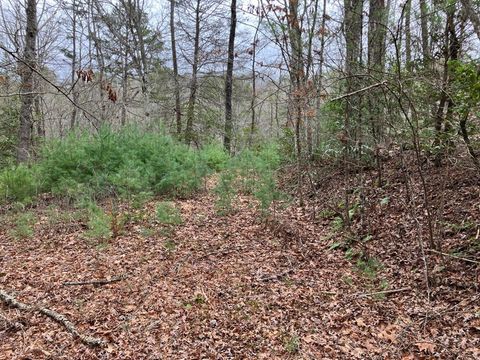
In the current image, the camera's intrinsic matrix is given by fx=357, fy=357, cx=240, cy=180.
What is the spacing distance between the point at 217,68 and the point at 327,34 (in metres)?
9.41

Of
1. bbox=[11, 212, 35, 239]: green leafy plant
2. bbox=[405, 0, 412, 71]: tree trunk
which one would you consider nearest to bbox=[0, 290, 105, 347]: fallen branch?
bbox=[11, 212, 35, 239]: green leafy plant

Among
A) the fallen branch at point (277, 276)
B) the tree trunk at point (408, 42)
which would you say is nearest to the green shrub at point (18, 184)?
the fallen branch at point (277, 276)

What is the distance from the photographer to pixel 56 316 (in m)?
3.61

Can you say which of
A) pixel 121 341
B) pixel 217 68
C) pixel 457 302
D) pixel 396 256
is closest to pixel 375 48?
pixel 396 256

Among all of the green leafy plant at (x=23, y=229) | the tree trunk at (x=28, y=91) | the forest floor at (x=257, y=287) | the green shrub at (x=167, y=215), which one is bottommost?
the forest floor at (x=257, y=287)

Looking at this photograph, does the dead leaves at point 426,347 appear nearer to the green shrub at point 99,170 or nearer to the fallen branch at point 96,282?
the fallen branch at point 96,282

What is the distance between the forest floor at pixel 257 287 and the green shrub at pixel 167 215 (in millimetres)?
129

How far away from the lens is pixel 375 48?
19.1 feet

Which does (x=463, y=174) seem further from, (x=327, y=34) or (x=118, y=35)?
(x=118, y=35)

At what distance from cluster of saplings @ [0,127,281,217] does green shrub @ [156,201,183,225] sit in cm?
79

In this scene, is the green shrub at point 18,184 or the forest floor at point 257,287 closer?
the forest floor at point 257,287

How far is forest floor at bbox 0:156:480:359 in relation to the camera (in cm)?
323

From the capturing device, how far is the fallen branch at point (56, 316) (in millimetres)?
3272

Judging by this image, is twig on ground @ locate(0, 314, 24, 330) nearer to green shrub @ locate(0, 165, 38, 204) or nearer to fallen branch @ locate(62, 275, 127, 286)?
fallen branch @ locate(62, 275, 127, 286)
